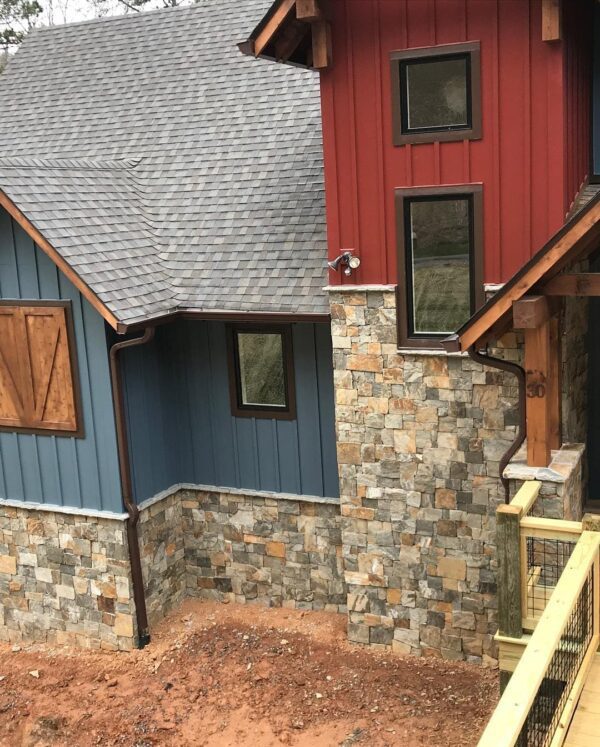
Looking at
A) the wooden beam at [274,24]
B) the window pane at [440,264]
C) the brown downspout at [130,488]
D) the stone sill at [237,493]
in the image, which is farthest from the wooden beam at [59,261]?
the window pane at [440,264]

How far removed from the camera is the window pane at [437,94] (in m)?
8.65

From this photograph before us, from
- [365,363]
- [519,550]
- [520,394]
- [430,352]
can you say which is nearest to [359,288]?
[365,363]

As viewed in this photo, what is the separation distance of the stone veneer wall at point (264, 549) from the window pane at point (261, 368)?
1238mm

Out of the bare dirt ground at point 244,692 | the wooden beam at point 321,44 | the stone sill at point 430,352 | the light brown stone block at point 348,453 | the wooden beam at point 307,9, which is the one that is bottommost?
the bare dirt ground at point 244,692

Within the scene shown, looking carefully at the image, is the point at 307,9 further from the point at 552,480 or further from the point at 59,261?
the point at 552,480

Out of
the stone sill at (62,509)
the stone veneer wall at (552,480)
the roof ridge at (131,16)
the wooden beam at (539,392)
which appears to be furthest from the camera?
the roof ridge at (131,16)

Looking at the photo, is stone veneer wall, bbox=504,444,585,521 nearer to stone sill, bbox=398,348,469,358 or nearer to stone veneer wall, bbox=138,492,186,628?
stone sill, bbox=398,348,469,358

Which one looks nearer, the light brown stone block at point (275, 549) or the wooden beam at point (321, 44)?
the wooden beam at point (321, 44)

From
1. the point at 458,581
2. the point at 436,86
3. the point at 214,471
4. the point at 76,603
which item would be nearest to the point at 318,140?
the point at 436,86

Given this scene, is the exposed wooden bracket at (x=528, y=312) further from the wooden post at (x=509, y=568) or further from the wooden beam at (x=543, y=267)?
the wooden post at (x=509, y=568)

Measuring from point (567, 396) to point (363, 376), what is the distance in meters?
2.14

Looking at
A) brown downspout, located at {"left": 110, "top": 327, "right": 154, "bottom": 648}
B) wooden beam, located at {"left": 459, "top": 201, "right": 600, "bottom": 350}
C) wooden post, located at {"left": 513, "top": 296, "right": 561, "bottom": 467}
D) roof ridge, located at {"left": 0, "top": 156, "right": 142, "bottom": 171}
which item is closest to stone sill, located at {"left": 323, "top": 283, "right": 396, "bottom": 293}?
wooden beam, located at {"left": 459, "top": 201, "right": 600, "bottom": 350}

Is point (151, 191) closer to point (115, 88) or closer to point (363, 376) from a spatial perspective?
point (115, 88)

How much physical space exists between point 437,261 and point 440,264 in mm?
44
